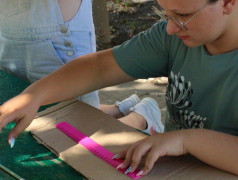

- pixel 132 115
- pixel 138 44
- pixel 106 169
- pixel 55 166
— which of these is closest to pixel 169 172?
pixel 106 169

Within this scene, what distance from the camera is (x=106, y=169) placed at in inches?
39.4

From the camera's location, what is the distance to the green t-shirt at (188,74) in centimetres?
116

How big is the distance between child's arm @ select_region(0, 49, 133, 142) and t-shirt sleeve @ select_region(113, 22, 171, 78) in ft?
0.11

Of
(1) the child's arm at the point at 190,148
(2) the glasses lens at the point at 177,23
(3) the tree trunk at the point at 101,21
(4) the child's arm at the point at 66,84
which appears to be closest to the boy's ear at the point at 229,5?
(2) the glasses lens at the point at 177,23

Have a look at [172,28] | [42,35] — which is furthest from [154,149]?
[42,35]

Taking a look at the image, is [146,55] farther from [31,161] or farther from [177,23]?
[31,161]

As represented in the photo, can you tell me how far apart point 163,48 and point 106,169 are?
0.55 metres

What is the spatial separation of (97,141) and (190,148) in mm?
285

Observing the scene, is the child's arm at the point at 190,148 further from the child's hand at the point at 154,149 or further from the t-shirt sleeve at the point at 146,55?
the t-shirt sleeve at the point at 146,55

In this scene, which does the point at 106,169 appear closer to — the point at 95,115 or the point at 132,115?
the point at 95,115

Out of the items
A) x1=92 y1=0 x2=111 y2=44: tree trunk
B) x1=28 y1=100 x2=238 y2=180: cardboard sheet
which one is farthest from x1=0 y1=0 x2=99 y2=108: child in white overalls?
x1=92 y1=0 x2=111 y2=44: tree trunk

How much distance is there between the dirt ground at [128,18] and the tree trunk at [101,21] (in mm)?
171

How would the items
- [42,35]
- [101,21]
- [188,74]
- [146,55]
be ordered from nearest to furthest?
[188,74]
[146,55]
[42,35]
[101,21]

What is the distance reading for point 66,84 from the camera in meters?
1.36
